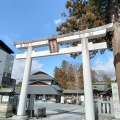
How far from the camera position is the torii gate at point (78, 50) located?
7.90 m

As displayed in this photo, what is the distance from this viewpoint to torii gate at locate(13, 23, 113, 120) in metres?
7.90

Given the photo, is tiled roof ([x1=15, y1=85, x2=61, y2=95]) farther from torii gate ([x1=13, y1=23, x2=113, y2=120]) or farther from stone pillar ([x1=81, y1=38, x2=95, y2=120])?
stone pillar ([x1=81, y1=38, x2=95, y2=120])

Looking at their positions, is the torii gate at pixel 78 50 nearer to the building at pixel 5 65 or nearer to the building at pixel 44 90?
the building at pixel 44 90

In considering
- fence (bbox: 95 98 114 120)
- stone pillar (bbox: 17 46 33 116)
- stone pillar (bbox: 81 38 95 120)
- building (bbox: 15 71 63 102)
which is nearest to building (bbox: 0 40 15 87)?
building (bbox: 15 71 63 102)

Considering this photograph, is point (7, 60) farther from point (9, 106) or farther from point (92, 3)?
point (92, 3)

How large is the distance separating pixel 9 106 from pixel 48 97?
3032 centimetres

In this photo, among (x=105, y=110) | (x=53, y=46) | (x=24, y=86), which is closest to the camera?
(x=105, y=110)

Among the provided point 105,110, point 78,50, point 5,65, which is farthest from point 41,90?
point 105,110

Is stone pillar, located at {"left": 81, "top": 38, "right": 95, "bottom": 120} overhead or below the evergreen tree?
below

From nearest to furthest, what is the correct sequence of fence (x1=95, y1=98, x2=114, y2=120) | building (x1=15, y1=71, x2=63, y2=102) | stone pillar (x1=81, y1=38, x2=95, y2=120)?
stone pillar (x1=81, y1=38, x2=95, y2=120)
fence (x1=95, y1=98, x2=114, y2=120)
building (x1=15, y1=71, x2=63, y2=102)

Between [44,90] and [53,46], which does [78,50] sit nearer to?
[53,46]

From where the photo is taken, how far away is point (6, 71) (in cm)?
3816

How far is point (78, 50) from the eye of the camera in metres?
9.28

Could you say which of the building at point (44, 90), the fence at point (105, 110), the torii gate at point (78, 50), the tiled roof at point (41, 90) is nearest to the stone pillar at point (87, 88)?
the torii gate at point (78, 50)
